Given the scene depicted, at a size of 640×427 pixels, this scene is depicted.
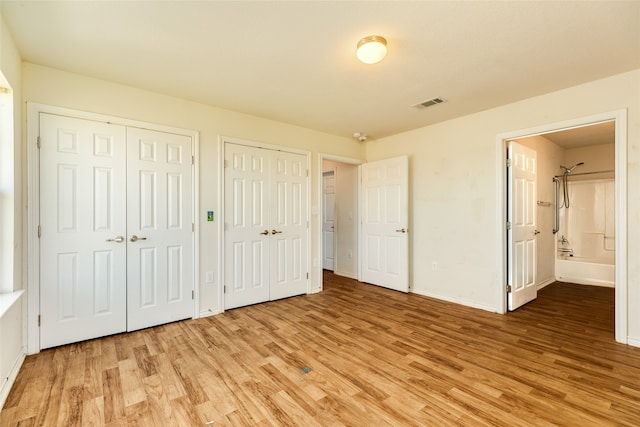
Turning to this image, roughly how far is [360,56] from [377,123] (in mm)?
1999

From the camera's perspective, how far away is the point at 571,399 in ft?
5.94

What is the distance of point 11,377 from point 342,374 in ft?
7.72

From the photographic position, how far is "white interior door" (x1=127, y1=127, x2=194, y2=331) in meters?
2.85

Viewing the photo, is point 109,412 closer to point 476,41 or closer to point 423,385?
point 423,385

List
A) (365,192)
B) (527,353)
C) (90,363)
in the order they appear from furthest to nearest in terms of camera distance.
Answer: (365,192)
(527,353)
(90,363)

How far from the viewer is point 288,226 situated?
4.02m

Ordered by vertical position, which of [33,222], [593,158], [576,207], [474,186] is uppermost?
[593,158]

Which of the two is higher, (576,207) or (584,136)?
(584,136)

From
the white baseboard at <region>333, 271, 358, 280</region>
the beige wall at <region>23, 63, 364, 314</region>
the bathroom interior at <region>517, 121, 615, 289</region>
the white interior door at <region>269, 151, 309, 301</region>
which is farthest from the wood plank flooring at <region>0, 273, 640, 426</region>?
the bathroom interior at <region>517, 121, 615, 289</region>

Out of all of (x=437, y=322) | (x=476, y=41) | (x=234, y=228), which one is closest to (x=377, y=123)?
(x=476, y=41)

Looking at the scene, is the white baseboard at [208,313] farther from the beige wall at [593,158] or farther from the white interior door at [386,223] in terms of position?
the beige wall at [593,158]

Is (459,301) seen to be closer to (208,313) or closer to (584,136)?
(208,313)

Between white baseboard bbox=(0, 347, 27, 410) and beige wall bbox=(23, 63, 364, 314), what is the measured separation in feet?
4.70

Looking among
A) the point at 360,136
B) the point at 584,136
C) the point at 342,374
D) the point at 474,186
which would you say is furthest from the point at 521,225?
the point at 342,374
